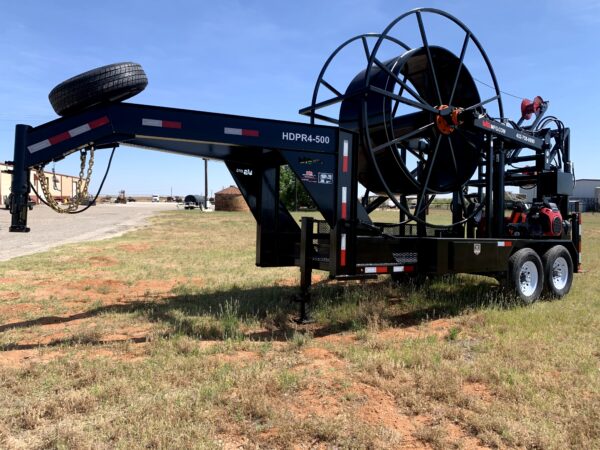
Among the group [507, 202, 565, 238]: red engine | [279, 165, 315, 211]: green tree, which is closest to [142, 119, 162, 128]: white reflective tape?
[279, 165, 315, 211]: green tree

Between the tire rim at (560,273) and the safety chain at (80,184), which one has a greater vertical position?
the safety chain at (80,184)

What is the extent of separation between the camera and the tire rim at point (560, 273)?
8062 mm

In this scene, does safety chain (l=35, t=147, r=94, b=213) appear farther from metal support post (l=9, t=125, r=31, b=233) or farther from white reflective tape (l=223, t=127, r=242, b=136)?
white reflective tape (l=223, t=127, r=242, b=136)

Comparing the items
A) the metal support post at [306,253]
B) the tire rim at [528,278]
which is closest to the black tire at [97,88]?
the metal support post at [306,253]

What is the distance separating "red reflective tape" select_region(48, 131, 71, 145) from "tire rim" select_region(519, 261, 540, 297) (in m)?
6.28

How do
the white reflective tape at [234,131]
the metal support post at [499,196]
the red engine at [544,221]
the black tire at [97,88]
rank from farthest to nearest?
the red engine at [544,221] → the metal support post at [499,196] → the white reflective tape at [234,131] → the black tire at [97,88]

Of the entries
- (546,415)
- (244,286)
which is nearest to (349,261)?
(546,415)

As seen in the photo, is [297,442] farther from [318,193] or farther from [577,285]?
[577,285]

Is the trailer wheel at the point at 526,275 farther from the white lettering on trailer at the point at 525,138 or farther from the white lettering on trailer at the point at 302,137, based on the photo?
the white lettering on trailer at the point at 302,137

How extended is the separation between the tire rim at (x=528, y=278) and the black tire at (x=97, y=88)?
232 inches

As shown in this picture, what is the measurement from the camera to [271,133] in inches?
222

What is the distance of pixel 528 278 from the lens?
24.8 ft

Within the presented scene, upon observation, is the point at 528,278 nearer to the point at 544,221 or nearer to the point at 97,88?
the point at 544,221

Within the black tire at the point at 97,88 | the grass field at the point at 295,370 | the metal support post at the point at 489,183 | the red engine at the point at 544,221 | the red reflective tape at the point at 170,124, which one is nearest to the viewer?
the grass field at the point at 295,370
